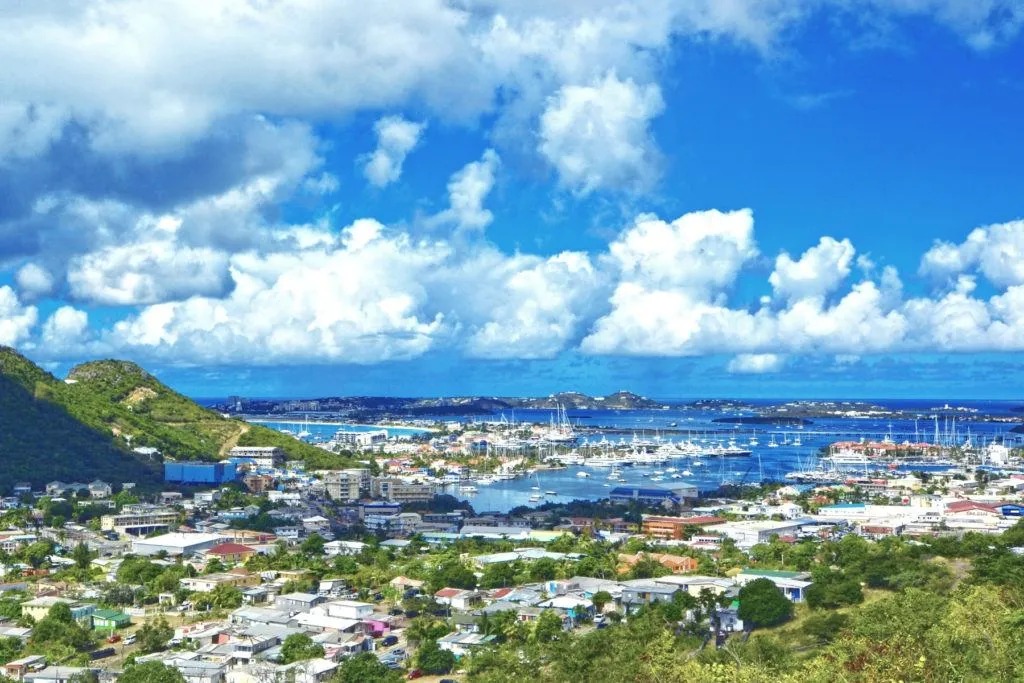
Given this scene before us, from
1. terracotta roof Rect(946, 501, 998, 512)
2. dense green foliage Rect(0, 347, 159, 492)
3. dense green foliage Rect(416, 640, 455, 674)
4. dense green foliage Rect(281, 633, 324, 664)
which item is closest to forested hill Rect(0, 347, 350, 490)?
dense green foliage Rect(0, 347, 159, 492)

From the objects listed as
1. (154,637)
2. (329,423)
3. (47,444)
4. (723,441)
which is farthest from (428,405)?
(154,637)

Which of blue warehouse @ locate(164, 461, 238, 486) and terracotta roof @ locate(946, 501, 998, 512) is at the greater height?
blue warehouse @ locate(164, 461, 238, 486)

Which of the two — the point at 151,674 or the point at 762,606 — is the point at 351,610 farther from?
the point at 762,606

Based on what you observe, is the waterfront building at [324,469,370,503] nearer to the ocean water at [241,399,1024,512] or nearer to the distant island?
the ocean water at [241,399,1024,512]

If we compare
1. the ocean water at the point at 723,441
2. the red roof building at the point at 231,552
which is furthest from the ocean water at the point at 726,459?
the red roof building at the point at 231,552

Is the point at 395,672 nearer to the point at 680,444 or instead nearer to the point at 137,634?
the point at 137,634

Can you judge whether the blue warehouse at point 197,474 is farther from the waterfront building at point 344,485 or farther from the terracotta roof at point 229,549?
the terracotta roof at point 229,549

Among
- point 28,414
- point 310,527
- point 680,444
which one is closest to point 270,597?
point 310,527
